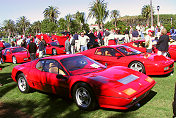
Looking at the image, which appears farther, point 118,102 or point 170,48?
point 170,48

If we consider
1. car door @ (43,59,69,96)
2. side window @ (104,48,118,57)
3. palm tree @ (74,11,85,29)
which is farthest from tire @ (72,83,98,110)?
palm tree @ (74,11,85,29)

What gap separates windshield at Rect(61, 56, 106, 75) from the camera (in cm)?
475

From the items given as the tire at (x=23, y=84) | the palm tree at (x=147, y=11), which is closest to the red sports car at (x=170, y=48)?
the tire at (x=23, y=84)

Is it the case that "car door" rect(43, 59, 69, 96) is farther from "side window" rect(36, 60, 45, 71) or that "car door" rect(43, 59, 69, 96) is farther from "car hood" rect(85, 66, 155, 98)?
"car hood" rect(85, 66, 155, 98)

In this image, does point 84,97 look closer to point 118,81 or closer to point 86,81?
point 86,81

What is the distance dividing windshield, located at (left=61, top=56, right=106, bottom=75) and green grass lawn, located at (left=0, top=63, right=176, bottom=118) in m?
0.85

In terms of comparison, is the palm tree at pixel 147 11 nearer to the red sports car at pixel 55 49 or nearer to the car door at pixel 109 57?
the red sports car at pixel 55 49

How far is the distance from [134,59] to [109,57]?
103cm

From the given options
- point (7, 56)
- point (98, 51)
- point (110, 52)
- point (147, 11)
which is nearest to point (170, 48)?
point (110, 52)

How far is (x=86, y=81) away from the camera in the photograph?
13.4 ft

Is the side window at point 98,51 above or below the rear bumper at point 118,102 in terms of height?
above

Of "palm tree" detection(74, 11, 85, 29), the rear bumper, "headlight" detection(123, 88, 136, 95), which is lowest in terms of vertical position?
the rear bumper

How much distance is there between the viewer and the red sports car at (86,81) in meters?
3.80

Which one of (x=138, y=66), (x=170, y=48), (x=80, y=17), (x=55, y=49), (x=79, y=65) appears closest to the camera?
(x=79, y=65)
